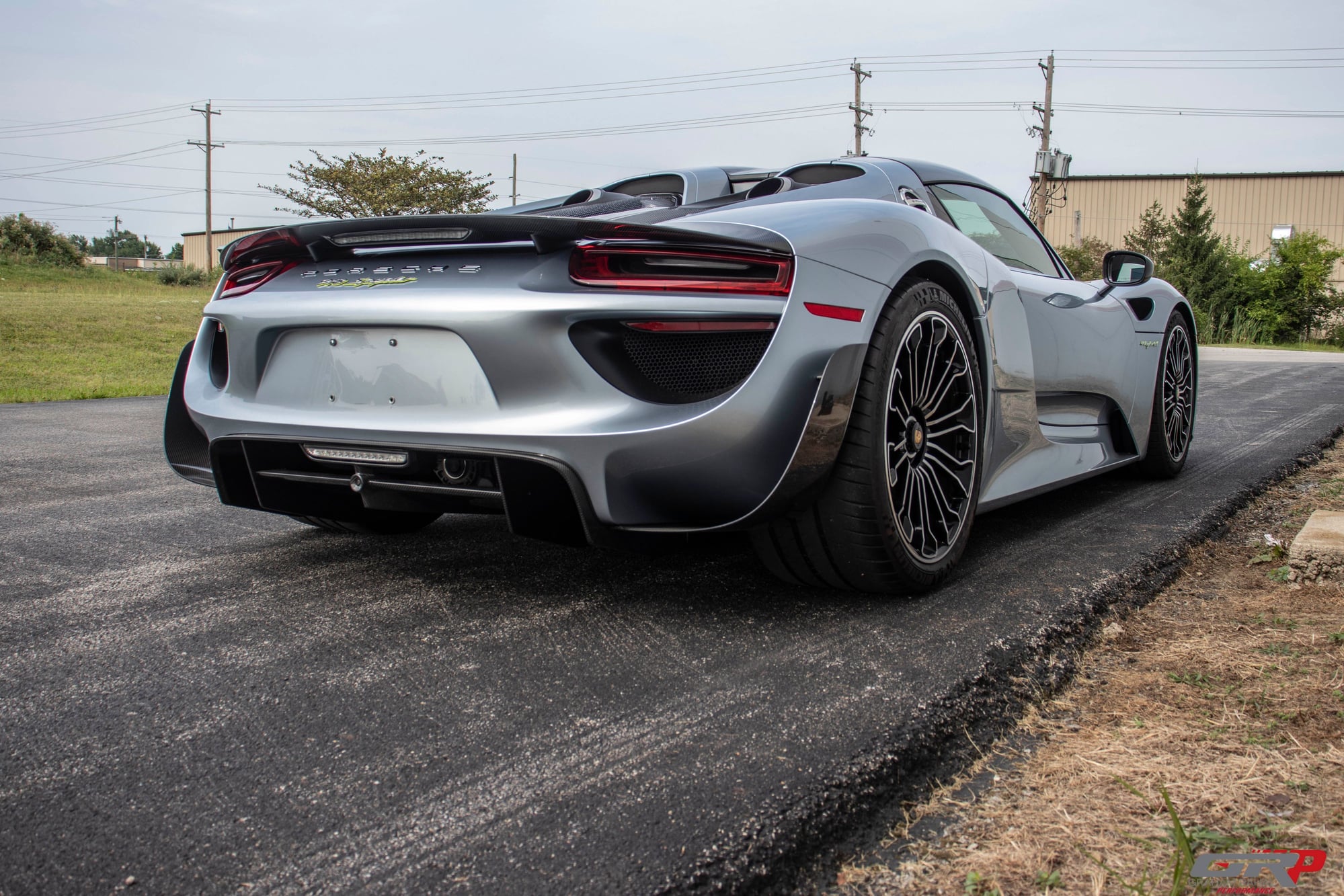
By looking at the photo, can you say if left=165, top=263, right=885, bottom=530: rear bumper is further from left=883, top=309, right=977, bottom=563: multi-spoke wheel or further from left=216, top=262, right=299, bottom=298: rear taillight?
left=216, top=262, right=299, bottom=298: rear taillight

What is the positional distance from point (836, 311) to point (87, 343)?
→ 571 inches

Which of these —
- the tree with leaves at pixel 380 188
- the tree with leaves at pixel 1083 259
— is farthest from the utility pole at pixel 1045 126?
the tree with leaves at pixel 380 188

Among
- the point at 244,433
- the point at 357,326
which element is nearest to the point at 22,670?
the point at 244,433

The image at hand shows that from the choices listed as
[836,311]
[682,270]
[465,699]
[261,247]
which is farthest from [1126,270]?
[465,699]

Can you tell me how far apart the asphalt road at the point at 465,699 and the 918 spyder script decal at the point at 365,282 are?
80 centimetres

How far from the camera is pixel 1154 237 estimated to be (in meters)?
38.9

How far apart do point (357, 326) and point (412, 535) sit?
1.19 metres

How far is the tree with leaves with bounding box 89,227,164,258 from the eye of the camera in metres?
110

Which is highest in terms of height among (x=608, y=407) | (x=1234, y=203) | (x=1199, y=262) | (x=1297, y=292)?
(x=1234, y=203)

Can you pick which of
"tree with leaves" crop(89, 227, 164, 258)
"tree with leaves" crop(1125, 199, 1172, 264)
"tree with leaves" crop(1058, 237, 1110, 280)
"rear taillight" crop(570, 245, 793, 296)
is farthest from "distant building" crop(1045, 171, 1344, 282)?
"tree with leaves" crop(89, 227, 164, 258)

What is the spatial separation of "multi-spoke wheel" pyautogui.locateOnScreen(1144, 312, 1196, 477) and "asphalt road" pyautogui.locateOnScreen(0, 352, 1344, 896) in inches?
42.2

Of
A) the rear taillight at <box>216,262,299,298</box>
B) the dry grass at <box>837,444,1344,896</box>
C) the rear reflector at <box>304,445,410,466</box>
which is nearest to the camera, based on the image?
the dry grass at <box>837,444,1344,896</box>

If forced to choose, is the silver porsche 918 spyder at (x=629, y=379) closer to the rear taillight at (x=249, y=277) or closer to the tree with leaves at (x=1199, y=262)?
the rear taillight at (x=249, y=277)

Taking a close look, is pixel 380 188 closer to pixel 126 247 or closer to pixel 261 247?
pixel 261 247
